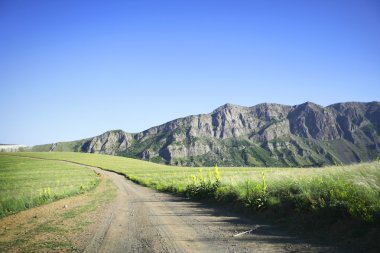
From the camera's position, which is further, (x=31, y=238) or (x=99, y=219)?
(x=99, y=219)

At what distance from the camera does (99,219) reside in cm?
1311

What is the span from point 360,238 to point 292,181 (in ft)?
18.3

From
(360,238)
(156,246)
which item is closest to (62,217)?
(156,246)

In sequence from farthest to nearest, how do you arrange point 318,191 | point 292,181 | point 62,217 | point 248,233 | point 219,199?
point 219,199 < point 62,217 < point 292,181 < point 318,191 < point 248,233

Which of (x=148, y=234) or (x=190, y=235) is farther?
(x=148, y=234)

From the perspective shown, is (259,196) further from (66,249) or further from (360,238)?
(66,249)

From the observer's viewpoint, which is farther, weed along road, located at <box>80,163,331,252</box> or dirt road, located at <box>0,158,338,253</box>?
dirt road, located at <box>0,158,338,253</box>

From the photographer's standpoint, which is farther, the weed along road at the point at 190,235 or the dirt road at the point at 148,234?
the dirt road at the point at 148,234

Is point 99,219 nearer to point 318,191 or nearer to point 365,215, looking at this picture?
point 318,191

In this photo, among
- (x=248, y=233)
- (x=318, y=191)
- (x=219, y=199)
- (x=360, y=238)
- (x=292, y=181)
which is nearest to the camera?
(x=360, y=238)

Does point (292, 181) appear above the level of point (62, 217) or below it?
above

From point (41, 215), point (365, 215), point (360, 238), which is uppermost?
point (365, 215)

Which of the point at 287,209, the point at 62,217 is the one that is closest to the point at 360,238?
the point at 287,209

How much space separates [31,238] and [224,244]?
6385 millimetres
